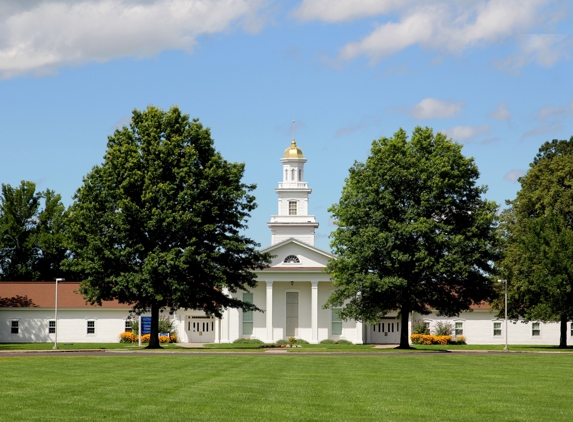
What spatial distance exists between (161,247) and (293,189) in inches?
1270

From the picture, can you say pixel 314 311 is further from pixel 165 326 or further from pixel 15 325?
pixel 15 325

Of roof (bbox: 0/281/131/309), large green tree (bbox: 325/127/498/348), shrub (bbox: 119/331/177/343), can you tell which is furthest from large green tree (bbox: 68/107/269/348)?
roof (bbox: 0/281/131/309)

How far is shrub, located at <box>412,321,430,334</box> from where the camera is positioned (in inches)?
2773

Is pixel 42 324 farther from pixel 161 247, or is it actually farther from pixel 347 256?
pixel 347 256

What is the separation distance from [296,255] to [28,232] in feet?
88.8

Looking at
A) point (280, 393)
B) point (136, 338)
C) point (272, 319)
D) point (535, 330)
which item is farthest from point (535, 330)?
point (280, 393)

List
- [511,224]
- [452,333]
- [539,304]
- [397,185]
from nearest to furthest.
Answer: [397,185] < [539,304] < [511,224] < [452,333]

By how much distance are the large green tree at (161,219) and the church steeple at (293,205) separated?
28154 mm

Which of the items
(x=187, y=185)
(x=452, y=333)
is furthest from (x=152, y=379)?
(x=452, y=333)

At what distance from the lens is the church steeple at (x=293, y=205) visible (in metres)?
77.9

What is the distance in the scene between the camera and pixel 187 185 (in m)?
47.0

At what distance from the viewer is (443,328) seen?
70.6 meters

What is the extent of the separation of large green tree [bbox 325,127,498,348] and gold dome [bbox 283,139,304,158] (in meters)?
29.0

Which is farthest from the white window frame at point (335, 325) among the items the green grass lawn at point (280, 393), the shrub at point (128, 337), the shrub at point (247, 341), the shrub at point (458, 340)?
the green grass lawn at point (280, 393)
